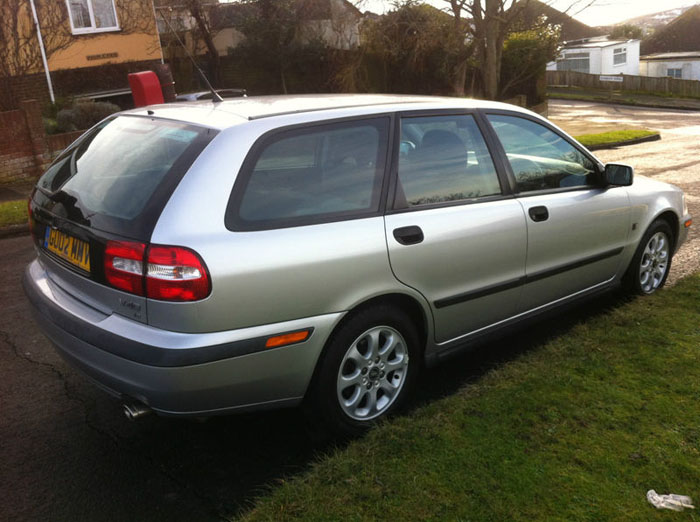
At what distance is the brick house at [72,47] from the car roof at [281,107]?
17440 millimetres

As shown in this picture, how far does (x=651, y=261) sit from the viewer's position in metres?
5.34

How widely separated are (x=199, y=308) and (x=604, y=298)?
147 inches

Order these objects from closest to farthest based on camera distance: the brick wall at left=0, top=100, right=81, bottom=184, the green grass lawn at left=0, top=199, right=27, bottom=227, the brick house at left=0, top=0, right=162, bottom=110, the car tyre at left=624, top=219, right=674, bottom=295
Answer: the car tyre at left=624, top=219, right=674, bottom=295, the green grass lawn at left=0, top=199, right=27, bottom=227, the brick wall at left=0, top=100, right=81, bottom=184, the brick house at left=0, top=0, right=162, bottom=110

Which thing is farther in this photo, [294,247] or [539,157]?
[539,157]

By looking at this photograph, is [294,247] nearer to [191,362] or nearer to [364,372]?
[191,362]

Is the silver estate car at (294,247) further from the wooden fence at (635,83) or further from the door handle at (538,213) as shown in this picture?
the wooden fence at (635,83)

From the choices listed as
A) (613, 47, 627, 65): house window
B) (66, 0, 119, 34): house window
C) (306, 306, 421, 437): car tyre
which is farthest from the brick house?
(613, 47, 627, 65): house window

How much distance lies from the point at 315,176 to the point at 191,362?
1.08m

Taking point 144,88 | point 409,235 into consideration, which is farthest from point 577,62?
point 409,235

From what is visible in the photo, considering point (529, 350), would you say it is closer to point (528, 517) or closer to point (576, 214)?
point (576, 214)

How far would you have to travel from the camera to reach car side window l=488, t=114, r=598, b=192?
431 cm

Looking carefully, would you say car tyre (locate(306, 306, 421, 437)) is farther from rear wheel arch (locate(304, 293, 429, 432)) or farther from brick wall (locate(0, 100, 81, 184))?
brick wall (locate(0, 100, 81, 184))

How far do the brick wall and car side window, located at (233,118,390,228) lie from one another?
37.0 feet

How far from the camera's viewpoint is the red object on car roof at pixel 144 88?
13609mm
